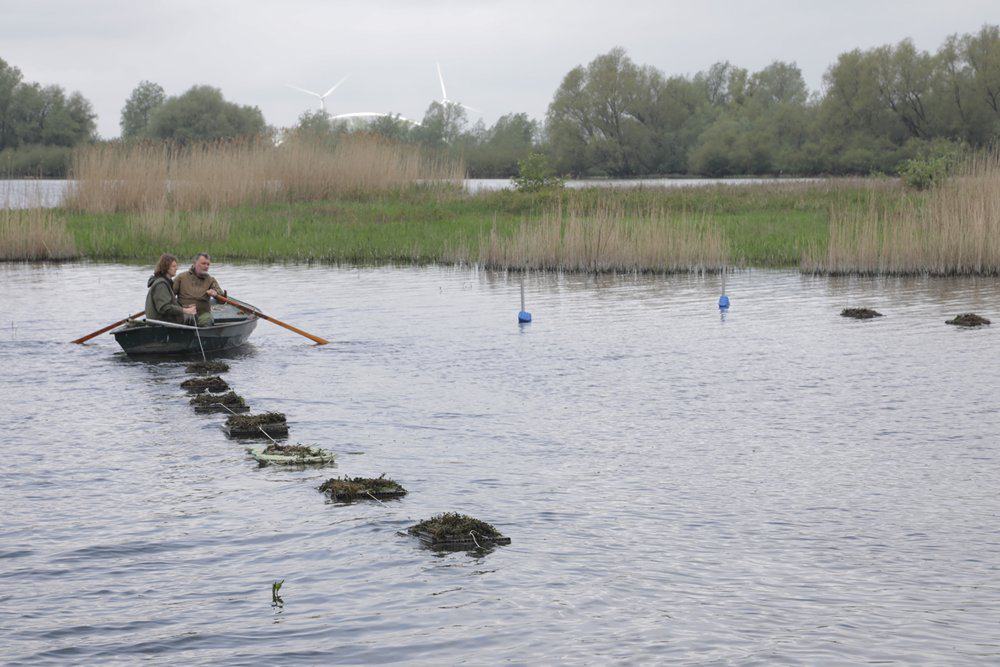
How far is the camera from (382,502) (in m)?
9.73

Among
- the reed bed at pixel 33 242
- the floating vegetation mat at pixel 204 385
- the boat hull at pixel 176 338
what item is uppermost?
the reed bed at pixel 33 242

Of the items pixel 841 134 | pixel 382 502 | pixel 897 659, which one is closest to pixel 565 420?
pixel 382 502

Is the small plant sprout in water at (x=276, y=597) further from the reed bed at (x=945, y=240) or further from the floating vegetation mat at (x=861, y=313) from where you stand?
the reed bed at (x=945, y=240)

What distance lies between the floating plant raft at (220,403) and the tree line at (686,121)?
31.8m

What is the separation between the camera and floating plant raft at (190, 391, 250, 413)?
13500 mm

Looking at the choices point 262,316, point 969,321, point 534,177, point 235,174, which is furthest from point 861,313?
point 235,174

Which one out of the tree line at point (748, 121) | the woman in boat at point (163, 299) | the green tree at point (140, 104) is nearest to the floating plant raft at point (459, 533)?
the woman in boat at point (163, 299)

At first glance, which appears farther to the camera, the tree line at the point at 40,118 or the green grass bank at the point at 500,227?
the tree line at the point at 40,118

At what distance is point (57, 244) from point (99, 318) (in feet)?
37.7

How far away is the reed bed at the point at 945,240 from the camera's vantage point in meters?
24.8

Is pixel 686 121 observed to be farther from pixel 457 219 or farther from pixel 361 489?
pixel 361 489

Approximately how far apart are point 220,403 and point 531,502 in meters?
5.26

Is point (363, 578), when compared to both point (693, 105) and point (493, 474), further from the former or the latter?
point (693, 105)

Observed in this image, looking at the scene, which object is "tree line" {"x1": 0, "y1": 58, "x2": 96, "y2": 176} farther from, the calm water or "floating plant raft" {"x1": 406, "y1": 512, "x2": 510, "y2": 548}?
"floating plant raft" {"x1": 406, "y1": 512, "x2": 510, "y2": 548}
